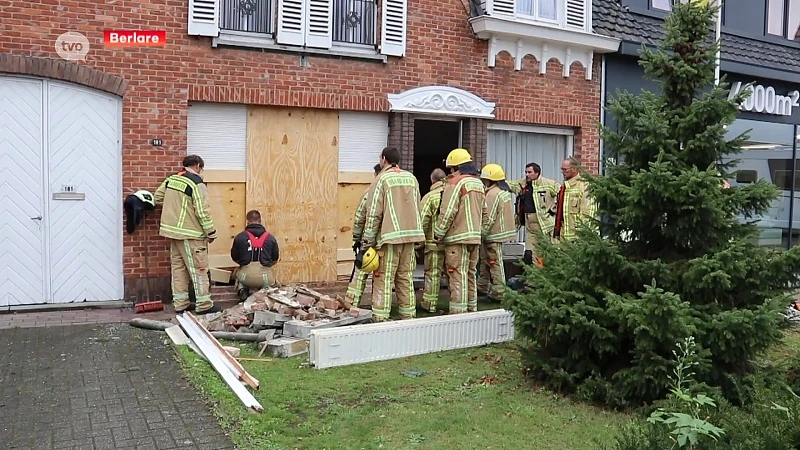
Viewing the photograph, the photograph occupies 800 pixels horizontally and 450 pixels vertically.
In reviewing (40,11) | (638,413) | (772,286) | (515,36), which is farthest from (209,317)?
(515,36)

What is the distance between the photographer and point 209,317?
339 inches

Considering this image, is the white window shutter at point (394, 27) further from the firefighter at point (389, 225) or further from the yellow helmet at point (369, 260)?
the yellow helmet at point (369, 260)

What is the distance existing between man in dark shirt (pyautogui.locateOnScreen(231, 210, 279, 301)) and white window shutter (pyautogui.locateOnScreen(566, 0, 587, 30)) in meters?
6.45

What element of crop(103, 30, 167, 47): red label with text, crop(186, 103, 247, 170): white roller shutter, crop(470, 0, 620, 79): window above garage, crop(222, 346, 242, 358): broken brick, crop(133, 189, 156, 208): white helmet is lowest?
crop(222, 346, 242, 358): broken brick

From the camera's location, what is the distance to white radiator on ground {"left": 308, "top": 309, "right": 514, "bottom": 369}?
696cm

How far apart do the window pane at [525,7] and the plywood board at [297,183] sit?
376cm

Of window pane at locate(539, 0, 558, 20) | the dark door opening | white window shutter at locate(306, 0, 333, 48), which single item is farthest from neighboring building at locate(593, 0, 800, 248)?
white window shutter at locate(306, 0, 333, 48)

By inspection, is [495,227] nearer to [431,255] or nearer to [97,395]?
[431,255]

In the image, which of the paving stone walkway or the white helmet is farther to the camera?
the white helmet

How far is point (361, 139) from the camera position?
36.5ft

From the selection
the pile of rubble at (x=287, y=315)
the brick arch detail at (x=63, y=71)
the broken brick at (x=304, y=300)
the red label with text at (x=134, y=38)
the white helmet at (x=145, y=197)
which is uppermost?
the red label with text at (x=134, y=38)

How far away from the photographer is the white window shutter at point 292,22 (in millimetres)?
10219

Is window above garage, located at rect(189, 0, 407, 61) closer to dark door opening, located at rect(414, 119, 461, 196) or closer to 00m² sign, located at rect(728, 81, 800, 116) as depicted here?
dark door opening, located at rect(414, 119, 461, 196)

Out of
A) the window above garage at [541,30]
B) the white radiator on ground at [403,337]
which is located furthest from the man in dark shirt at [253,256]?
the window above garage at [541,30]
